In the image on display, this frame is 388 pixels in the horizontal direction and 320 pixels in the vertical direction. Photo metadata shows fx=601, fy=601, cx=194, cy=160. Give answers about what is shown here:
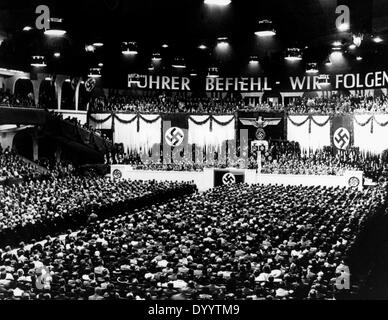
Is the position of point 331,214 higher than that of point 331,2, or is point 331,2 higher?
point 331,2

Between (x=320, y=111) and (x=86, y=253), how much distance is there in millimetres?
33016

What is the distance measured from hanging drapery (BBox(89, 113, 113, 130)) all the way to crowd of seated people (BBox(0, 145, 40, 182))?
9187 millimetres

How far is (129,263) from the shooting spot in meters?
14.4

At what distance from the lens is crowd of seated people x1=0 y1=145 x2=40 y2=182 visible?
34.2 meters

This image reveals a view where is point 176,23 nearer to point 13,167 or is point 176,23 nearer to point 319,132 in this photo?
point 13,167

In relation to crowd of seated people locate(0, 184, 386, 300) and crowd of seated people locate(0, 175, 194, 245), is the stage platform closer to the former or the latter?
crowd of seated people locate(0, 175, 194, 245)

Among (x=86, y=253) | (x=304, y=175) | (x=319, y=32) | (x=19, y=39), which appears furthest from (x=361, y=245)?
(x=19, y=39)

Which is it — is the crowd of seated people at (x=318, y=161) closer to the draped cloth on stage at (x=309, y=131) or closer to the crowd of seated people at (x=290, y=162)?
the crowd of seated people at (x=290, y=162)

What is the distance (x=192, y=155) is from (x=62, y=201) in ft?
68.6

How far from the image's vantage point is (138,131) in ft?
154

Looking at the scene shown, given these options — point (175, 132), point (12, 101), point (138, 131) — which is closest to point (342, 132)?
point (175, 132)

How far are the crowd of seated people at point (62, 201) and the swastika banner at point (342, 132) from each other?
49.3 ft

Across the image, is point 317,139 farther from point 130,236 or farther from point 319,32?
point 130,236

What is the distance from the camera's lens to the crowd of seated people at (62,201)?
831 inches
